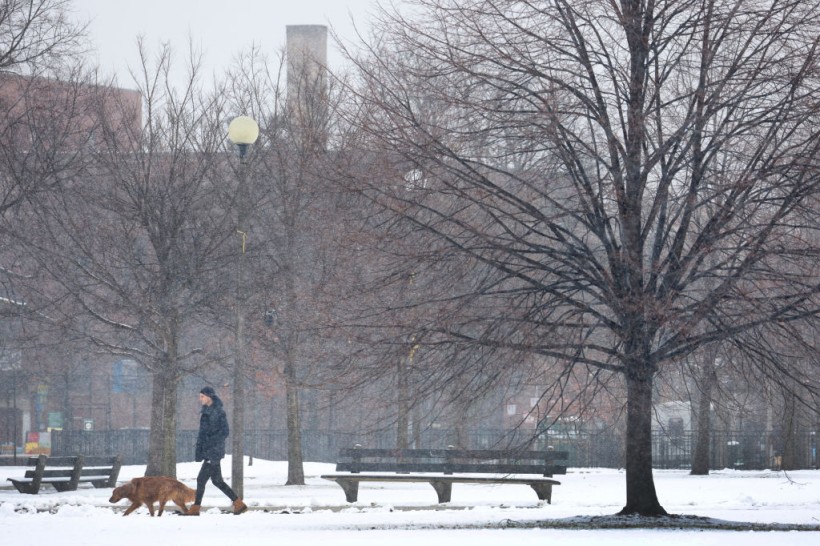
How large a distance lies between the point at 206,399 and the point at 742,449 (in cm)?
2079

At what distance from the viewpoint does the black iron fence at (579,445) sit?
105 ft

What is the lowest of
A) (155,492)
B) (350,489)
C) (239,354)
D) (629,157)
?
(350,489)

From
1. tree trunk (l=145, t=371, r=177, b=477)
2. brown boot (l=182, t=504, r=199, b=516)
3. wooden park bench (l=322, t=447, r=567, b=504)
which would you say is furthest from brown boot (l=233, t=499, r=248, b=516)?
tree trunk (l=145, t=371, r=177, b=477)

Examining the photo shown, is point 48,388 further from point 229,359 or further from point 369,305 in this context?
point 369,305

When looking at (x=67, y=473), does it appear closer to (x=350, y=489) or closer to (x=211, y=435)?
(x=350, y=489)

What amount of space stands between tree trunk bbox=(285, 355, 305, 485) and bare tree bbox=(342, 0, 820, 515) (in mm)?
9998

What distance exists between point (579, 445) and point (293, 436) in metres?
6.27

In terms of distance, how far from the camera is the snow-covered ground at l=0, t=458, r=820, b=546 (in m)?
12.6

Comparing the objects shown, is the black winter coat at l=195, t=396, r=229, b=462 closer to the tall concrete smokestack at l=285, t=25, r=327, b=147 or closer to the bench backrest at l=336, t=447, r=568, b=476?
the bench backrest at l=336, t=447, r=568, b=476

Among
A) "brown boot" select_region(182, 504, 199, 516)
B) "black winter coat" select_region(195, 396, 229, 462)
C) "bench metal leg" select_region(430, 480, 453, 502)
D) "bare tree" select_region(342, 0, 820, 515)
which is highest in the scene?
"bare tree" select_region(342, 0, 820, 515)

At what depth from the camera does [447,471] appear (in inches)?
781

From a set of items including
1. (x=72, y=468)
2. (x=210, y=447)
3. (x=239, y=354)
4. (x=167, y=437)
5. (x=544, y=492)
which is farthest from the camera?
(x=167, y=437)

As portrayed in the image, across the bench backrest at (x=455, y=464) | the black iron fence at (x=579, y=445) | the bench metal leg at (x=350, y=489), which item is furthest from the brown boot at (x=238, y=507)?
the black iron fence at (x=579, y=445)

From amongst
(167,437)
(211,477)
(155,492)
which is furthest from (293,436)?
(155,492)
